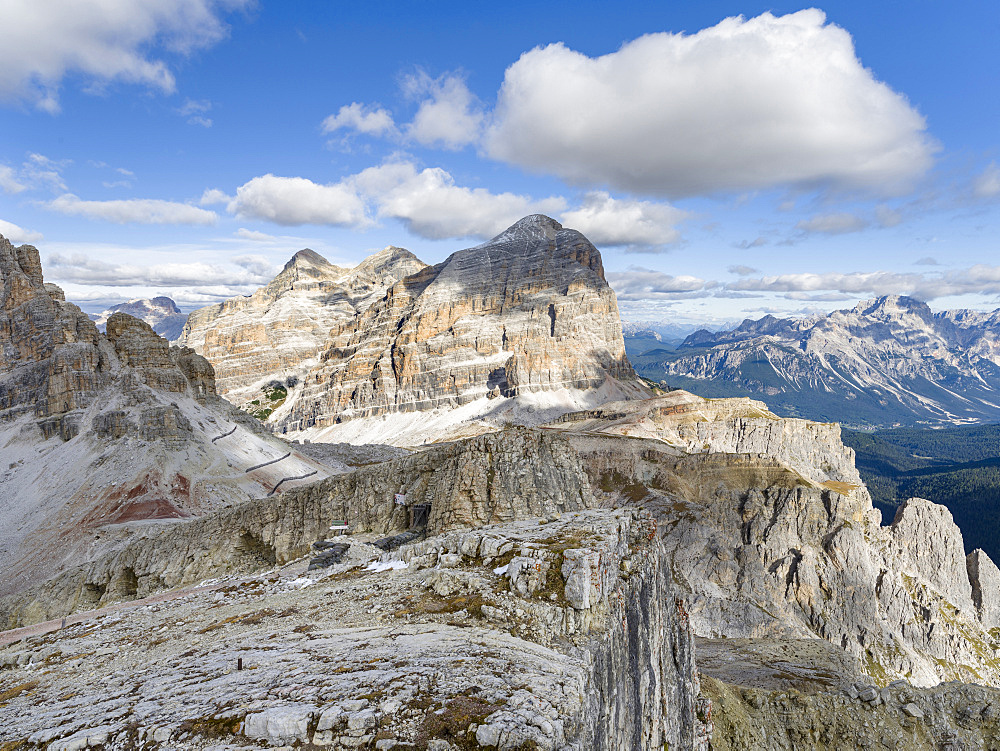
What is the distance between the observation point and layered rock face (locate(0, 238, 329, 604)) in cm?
6006

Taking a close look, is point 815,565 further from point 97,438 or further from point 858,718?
point 97,438

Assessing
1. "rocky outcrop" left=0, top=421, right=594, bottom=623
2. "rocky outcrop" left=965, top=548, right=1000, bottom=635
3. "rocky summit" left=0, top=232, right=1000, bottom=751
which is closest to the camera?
"rocky summit" left=0, top=232, right=1000, bottom=751

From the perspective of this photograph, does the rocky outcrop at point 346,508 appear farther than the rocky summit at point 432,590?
Yes

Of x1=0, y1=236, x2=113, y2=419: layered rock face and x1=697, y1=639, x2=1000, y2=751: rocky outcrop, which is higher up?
x1=0, y1=236, x2=113, y2=419: layered rock face

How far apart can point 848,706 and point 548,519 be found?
1891cm

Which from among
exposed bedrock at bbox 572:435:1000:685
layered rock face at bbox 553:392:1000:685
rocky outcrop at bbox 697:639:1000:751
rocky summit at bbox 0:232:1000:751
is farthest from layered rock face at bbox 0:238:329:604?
rocky outcrop at bbox 697:639:1000:751

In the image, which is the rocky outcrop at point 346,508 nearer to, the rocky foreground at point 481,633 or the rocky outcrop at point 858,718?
the rocky foreground at point 481,633

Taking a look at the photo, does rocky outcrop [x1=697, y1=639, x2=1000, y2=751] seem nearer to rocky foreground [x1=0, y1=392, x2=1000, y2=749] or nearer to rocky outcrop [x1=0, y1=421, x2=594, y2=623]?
rocky foreground [x1=0, y1=392, x2=1000, y2=749]

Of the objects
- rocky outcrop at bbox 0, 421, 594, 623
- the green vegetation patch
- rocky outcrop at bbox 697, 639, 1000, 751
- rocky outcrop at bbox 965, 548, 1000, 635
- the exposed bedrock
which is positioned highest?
the green vegetation patch

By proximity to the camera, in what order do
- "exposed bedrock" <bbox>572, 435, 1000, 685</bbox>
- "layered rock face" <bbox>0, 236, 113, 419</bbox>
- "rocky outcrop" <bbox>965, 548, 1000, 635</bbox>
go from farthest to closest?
1. "layered rock face" <bbox>0, 236, 113, 419</bbox>
2. "rocky outcrop" <bbox>965, 548, 1000, 635</bbox>
3. "exposed bedrock" <bbox>572, 435, 1000, 685</bbox>

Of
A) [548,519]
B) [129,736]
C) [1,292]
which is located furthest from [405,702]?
[1,292]

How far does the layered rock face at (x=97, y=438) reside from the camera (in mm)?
60062

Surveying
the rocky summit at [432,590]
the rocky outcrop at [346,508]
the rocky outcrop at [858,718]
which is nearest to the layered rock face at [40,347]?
the rocky summit at [432,590]

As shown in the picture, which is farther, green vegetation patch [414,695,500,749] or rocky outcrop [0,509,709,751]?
rocky outcrop [0,509,709,751]
